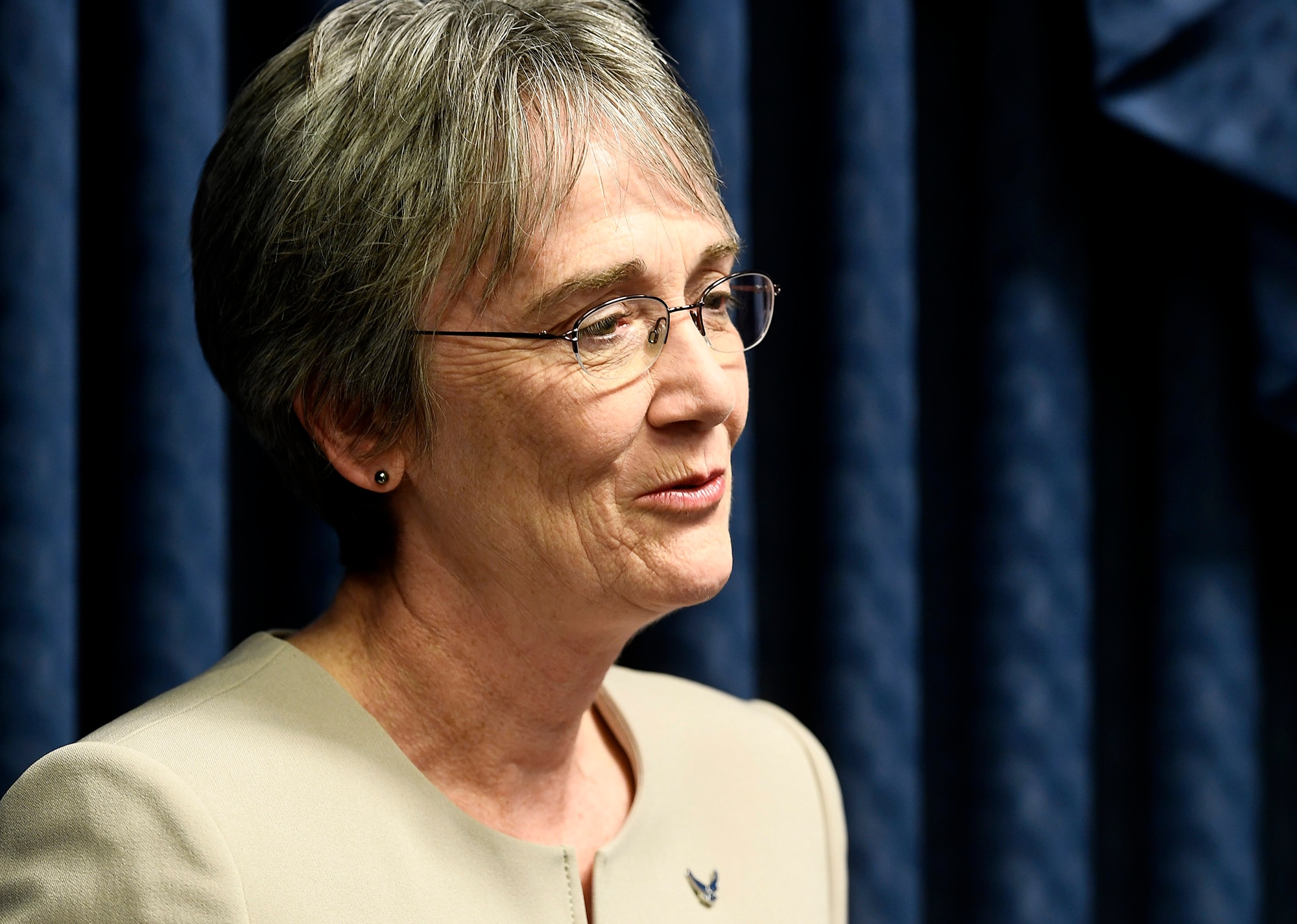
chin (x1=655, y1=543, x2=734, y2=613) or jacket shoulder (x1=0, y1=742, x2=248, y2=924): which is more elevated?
chin (x1=655, y1=543, x2=734, y2=613)

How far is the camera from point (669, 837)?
111 centimetres

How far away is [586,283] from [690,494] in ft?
0.57

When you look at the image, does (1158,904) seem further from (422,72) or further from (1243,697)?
(422,72)

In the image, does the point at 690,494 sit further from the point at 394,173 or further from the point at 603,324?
the point at 394,173

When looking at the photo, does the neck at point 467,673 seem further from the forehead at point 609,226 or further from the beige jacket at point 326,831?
the forehead at point 609,226

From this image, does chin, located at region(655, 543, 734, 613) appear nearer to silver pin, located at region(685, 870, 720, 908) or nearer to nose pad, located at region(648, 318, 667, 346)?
nose pad, located at region(648, 318, 667, 346)

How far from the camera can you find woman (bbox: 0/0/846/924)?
91 cm

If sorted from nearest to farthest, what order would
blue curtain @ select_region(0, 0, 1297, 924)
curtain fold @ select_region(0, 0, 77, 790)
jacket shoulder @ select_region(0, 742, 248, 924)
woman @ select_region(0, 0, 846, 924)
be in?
jacket shoulder @ select_region(0, 742, 248, 924), woman @ select_region(0, 0, 846, 924), curtain fold @ select_region(0, 0, 77, 790), blue curtain @ select_region(0, 0, 1297, 924)

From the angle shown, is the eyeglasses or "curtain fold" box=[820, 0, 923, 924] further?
"curtain fold" box=[820, 0, 923, 924]

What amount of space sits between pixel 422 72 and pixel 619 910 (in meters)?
0.65

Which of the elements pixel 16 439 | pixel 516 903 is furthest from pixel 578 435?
Result: pixel 16 439

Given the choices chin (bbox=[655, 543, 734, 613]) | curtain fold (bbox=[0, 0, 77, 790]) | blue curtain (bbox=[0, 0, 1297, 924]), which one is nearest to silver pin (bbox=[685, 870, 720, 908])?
chin (bbox=[655, 543, 734, 613])

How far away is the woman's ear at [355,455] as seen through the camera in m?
0.99

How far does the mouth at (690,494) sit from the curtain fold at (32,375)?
0.63 meters
